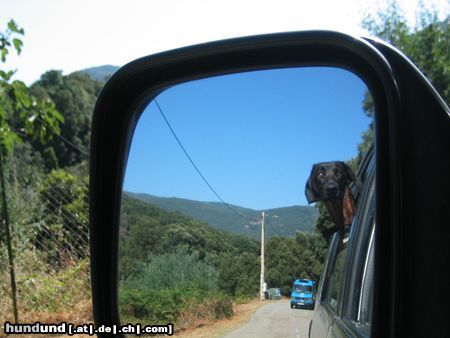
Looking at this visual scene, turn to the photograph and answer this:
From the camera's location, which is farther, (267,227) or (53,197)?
(53,197)

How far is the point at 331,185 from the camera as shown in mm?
1747

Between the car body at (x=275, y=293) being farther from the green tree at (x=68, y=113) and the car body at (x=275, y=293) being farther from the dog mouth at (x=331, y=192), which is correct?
the green tree at (x=68, y=113)

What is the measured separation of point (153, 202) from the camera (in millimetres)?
2416

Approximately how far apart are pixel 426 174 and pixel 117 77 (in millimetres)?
1329

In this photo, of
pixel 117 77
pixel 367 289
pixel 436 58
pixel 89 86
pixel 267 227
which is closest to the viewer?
pixel 367 289

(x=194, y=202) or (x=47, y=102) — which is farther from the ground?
(x=47, y=102)

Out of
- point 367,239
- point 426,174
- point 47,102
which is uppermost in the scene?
point 47,102

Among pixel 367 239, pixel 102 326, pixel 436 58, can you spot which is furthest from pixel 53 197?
pixel 436 58

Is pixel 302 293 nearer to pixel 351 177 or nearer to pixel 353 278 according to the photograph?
pixel 353 278

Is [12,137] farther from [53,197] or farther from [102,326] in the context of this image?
[102,326]

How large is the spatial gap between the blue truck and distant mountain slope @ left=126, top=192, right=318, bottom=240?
0.17 m

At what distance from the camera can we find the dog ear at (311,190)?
1.71 m

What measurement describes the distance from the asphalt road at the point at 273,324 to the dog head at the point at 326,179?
0.47m

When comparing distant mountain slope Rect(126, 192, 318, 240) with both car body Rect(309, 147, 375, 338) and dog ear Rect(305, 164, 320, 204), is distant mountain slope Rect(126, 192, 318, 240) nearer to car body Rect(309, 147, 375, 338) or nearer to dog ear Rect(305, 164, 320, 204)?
dog ear Rect(305, 164, 320, 204)
